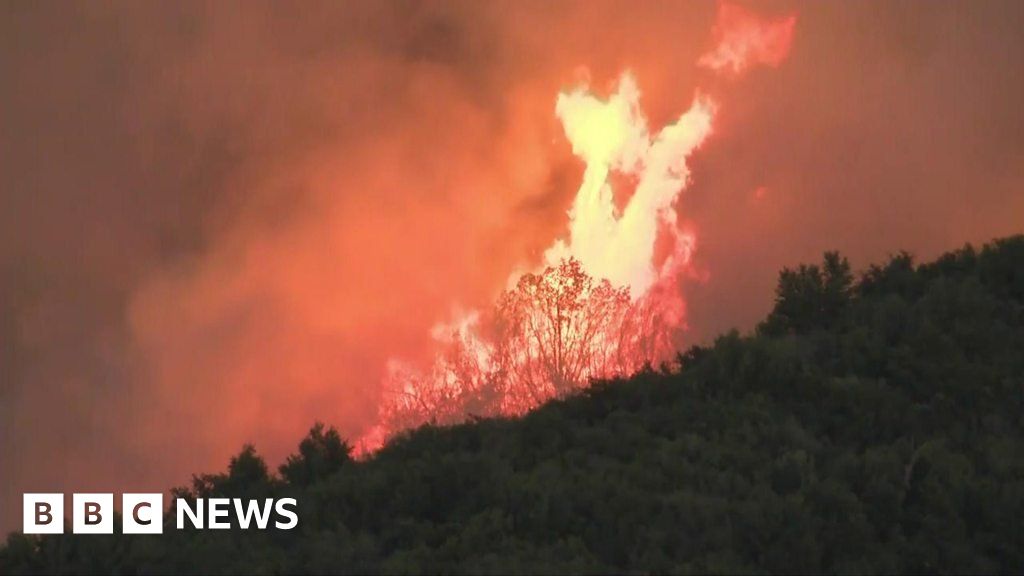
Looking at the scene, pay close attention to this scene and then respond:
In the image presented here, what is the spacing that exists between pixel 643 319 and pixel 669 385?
47068 mm

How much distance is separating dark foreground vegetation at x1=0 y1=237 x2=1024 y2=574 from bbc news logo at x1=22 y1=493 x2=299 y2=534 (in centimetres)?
33

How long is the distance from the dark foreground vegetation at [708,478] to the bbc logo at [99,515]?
1.25 ft

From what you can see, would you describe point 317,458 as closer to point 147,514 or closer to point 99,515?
point 147,514

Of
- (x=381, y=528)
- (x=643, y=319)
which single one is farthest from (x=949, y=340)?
(x=643, y=319)

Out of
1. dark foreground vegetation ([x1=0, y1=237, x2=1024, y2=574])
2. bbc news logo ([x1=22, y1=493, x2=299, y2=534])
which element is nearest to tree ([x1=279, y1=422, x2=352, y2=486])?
dark foreground vegetation ([x1=0, y1=237, x2=1024, y2=574])

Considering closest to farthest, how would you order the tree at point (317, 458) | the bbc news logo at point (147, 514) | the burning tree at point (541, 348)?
the bbc news logo at point (147, 514) → the tree at point (317, 458) → the burning tree at point (541, 348)

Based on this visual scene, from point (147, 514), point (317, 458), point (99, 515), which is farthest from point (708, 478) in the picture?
point (99, 515)

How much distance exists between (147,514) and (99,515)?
1053 mm

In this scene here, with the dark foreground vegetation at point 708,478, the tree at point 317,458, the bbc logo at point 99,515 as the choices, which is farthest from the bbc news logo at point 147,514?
the tree at point 317,458

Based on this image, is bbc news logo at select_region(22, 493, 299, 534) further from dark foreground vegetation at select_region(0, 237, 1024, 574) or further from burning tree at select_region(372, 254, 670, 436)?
burning tree at select_region(372, 254, 670, 436)

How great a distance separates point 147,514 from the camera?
711 inches

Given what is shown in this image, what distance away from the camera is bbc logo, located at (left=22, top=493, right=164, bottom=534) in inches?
655

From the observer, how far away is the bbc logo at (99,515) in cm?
1664

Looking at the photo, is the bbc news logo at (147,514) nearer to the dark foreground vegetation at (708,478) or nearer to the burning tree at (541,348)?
the dark foreground vegetation at (708,478)
